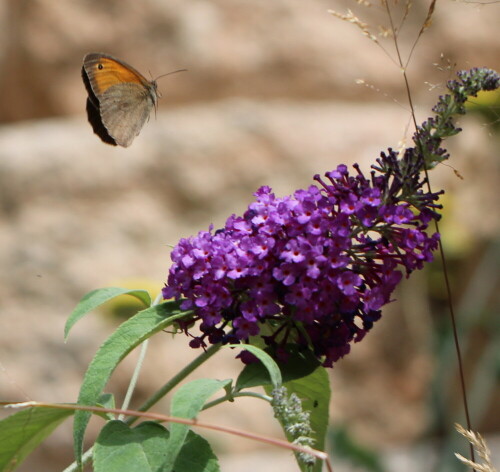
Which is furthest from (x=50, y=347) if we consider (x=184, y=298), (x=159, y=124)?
(x=184, y=298)

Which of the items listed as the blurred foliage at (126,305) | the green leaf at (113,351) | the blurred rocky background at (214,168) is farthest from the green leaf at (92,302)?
the blurred rocky background at (214,168)

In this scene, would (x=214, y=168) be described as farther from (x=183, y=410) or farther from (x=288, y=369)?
(x=183, y=410)

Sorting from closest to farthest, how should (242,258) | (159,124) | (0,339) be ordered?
(242,258) < (0,339) < (159,124)

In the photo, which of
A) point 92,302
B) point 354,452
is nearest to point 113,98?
point 92,302

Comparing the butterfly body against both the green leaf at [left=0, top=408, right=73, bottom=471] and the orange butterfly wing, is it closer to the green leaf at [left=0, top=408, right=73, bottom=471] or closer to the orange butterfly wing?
the orange butterfly wing

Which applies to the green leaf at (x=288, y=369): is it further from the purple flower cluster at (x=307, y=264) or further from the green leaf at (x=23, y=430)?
the green leaf at (x=23, y=430)

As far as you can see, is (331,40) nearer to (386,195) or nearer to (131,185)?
(131,185)
